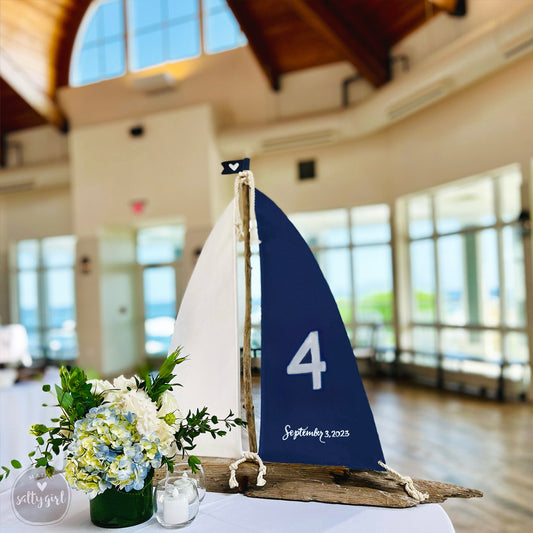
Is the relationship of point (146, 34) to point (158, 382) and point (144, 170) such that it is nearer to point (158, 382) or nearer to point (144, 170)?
point (144, 170)

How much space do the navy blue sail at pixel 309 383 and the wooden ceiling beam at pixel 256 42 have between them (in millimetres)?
7095

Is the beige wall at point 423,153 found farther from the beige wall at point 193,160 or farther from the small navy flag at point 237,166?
the small navy flag at point 237,166

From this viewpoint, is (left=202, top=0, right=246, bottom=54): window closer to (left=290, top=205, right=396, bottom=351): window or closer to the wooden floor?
(left=290, top=205, right=396, bottom=351): window

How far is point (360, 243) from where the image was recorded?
8.45m

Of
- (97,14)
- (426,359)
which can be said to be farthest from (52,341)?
(426,359)

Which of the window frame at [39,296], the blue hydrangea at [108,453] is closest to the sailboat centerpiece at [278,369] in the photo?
the blue hydrangea at [108,453]

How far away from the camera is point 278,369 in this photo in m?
1.55

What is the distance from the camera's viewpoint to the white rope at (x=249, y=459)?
146 cm

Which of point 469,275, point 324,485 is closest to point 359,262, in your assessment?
point 469,275

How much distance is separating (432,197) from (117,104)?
18.3 ft

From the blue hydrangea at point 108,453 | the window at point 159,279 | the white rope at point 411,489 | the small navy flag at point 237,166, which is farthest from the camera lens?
the window at point 159,279

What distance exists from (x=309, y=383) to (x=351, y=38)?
659 cm

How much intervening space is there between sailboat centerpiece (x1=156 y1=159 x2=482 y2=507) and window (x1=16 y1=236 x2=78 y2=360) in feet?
31.0

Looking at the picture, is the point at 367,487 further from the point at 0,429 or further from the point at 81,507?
the point at 0,429
